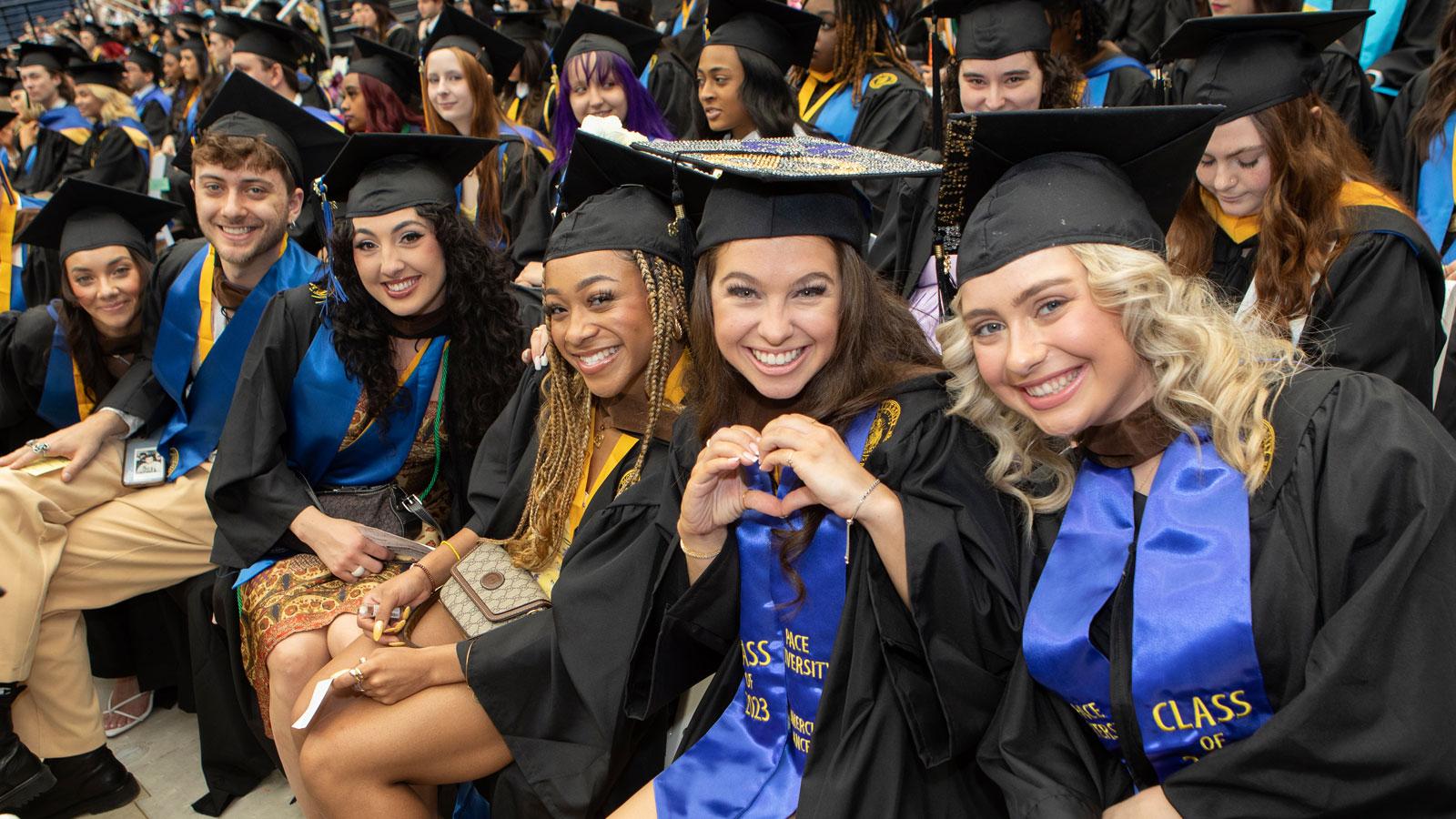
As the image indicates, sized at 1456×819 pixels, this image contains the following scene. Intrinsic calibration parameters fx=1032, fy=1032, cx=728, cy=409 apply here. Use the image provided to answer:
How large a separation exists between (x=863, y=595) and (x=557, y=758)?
0.86 metres

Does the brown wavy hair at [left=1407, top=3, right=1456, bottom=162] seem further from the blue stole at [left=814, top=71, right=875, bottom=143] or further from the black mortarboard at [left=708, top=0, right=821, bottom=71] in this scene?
the black mortarboard at [left=708, top=0, right=821, bottom=71]

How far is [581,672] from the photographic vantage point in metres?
2.26

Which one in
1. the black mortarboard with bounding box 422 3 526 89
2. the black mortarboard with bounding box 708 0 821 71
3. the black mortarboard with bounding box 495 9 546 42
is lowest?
the black mortarboard with bounding box 708 0 821 71

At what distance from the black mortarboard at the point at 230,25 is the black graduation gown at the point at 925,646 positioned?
245 inches

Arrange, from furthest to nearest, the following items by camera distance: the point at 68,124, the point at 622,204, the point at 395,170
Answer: the point at 68,124 → the point at 395,170 → the point at 622,204

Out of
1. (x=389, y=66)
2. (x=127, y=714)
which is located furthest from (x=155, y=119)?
(x=127, y=714)

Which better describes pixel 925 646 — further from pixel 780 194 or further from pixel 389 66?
pixel 389 66

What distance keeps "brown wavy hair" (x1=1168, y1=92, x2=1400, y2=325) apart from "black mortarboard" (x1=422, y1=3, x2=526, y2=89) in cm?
396

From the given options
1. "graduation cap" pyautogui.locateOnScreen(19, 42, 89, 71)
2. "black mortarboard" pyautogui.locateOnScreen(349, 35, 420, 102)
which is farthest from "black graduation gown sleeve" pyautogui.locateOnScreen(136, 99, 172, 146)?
"black mortarboard" pyautogui.locateOnScreen(349, 35, 420, 102)

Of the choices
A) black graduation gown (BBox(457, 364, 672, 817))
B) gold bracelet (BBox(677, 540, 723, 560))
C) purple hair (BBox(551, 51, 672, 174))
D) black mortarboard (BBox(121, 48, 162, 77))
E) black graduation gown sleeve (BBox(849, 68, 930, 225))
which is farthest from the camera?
black mortarboard (BBox(121, 48, 162, 77))

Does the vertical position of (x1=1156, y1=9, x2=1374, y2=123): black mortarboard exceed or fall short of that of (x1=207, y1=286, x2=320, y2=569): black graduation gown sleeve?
it exceeds it

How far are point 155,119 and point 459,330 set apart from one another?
9848 millimetres

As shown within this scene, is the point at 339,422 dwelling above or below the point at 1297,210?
below

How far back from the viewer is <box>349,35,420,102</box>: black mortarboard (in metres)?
5.73
